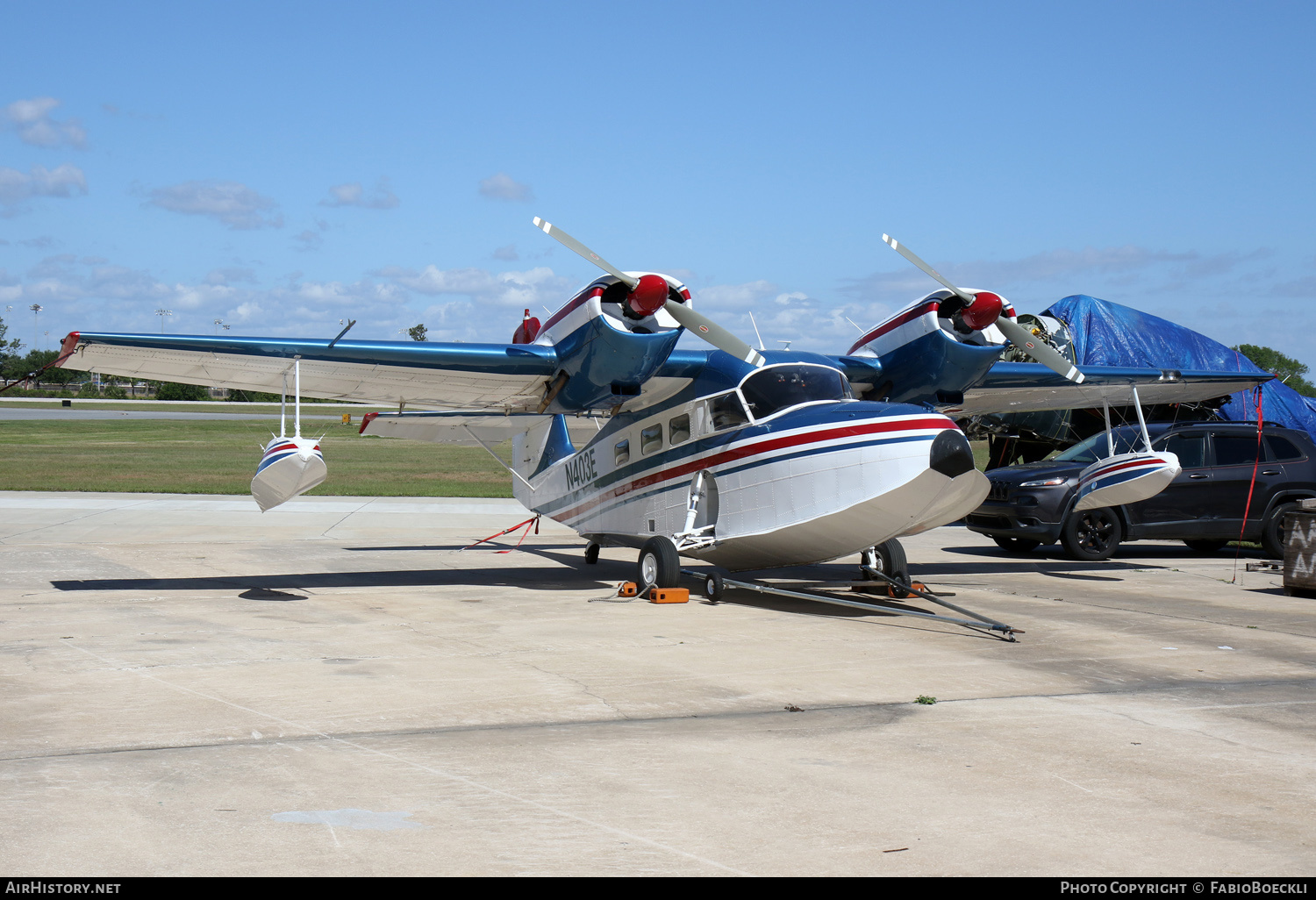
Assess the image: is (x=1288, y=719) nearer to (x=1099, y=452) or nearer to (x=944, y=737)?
(x=944, y=737)

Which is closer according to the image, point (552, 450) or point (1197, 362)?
point (552, 450)

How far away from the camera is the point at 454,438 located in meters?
14.6

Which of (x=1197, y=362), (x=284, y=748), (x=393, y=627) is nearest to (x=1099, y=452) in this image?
(x=1197, y=362)

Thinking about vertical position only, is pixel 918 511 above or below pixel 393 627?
above

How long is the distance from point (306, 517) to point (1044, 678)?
15.1 metres

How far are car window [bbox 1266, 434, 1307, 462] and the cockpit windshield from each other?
8.09 metres

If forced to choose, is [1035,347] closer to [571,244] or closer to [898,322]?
[898,322]

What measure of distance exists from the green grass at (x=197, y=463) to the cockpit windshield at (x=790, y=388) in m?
14.7

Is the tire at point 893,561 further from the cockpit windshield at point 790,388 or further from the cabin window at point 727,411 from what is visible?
the cabin window at point 727,411

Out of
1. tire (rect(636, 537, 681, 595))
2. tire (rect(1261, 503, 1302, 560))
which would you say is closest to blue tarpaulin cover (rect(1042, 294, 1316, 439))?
tire (rect(1261, 503, 1302, 560))

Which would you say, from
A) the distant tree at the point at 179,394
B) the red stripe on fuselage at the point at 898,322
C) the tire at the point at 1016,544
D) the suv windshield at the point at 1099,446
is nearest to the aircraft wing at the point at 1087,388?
the suv windshield at the point at 1099,446

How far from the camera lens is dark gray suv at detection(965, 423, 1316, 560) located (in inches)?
565

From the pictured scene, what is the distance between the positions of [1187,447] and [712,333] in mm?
8220

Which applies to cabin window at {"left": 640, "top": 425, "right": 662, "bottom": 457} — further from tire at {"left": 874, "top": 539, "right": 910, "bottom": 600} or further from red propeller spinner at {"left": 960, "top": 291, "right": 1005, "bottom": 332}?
red propeller spinner at {"left": 960, "top": 291, "right": 1005, "bottom": 332}
